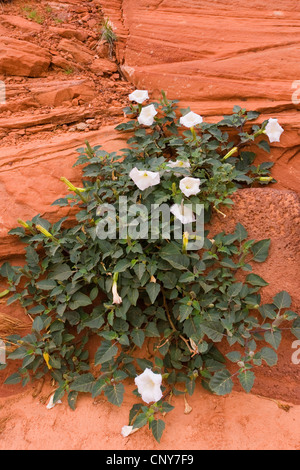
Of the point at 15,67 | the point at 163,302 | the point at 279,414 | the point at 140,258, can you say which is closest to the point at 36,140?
the point at 15,67

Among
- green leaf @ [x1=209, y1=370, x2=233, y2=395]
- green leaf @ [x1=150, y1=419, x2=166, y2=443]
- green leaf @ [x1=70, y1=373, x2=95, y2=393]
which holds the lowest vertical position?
green leaf @ [x1=70, y1=373, x2=95, y2=393]

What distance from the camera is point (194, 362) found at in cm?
214

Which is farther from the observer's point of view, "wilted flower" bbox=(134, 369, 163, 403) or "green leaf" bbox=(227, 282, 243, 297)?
"green leaf" bbox=(227, 282, 243, 297)

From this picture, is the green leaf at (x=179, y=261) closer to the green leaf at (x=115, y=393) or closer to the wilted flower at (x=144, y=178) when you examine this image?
the wilted flower at (x=144, y=178)

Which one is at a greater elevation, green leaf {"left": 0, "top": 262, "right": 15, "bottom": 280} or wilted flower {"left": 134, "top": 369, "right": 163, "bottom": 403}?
green leaf {"left": 0, "top": 262, "right": 15, "bottom": 280}

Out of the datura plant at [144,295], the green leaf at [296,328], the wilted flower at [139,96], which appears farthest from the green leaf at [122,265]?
the wilted flower at [139,96]

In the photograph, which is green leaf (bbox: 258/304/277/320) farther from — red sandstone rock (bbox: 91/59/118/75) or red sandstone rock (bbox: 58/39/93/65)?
red sandstone rock (bbox: 58/39/93/65)

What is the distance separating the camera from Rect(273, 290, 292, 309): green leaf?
6.85 feet

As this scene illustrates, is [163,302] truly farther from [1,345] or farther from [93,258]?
[1,345]

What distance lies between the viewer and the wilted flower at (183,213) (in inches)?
84.0

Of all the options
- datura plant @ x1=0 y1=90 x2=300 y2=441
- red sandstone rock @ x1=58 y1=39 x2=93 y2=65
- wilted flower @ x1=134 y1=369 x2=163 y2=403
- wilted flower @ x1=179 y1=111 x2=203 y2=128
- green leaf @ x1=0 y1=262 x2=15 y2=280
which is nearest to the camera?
wilted flower @ x1=134 y1=369 x2=163 y2=403

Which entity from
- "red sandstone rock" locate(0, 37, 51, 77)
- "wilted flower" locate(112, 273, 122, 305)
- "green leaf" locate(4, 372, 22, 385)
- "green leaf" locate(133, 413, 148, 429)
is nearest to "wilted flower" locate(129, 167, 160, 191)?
"wilted flower" locate(112, 273, 122, 305)

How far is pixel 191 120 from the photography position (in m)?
2.60

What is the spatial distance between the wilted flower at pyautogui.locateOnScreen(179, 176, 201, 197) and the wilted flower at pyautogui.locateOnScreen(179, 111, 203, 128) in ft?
1.91
